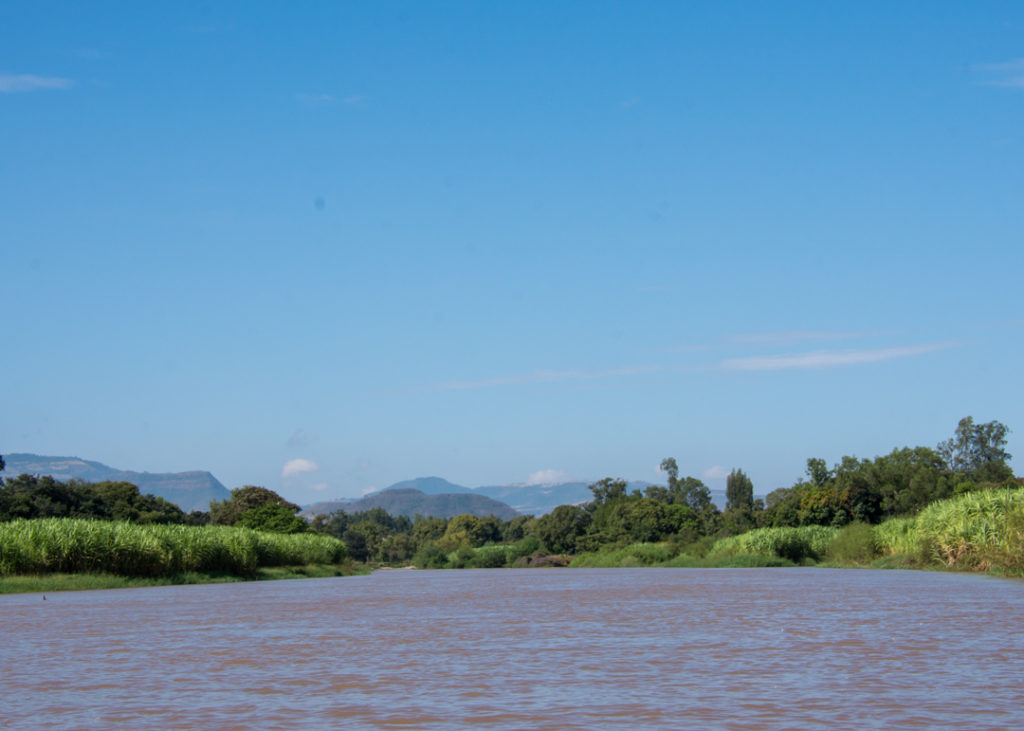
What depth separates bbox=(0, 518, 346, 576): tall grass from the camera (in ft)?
111

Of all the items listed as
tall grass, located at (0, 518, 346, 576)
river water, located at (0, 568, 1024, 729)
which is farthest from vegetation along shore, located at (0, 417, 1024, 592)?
river water, located at (0, 568, 1024, 729)

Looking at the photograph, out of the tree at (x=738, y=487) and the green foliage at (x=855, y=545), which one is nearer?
the green foliage at (x=855, y=545)

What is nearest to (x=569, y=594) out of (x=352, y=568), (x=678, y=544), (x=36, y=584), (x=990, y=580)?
(x=990, y=580)

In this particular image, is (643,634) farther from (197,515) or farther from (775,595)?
(197,515)

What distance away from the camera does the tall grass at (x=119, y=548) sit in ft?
111

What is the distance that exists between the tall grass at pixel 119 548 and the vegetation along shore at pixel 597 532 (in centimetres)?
5

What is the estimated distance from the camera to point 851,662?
13664 mm

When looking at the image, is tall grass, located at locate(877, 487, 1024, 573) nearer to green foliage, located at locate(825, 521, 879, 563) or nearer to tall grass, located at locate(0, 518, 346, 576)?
green foliage, located at locate(825, 521, 879, 563)

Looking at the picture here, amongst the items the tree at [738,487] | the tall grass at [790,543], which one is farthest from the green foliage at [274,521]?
the tree at [738,487]

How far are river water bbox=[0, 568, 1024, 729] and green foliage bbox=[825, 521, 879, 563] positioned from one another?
29157mm

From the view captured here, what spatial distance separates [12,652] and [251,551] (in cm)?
3047

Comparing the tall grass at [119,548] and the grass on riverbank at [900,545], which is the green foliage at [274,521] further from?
the tall grass at [119,548]

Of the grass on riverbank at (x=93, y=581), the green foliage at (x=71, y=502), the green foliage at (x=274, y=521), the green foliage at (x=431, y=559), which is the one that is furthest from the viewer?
the green foliage at (x=431, y=559)

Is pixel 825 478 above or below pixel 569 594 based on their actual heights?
above
